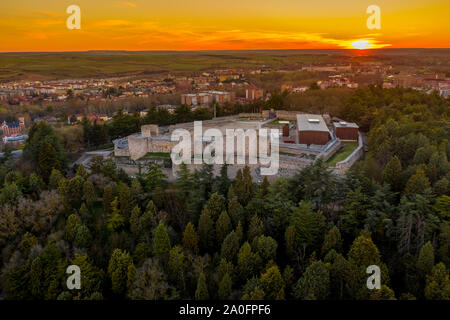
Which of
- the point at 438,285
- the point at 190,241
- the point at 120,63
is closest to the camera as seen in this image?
the point at 438,285

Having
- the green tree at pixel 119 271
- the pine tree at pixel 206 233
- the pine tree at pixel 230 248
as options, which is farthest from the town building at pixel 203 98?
the green tree at pixel 119 271

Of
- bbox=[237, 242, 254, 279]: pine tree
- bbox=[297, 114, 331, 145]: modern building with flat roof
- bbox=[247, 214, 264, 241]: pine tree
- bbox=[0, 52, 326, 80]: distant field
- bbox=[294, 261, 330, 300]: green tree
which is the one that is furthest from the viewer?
bbox=[0, 52, 326, 80]: distant field

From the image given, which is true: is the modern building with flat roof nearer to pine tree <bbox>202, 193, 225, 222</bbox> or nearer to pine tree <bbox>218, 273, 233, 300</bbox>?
pine tree <bbox>202, 193, 225, 222</bbox>

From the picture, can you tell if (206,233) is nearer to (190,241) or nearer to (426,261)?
(190,241)

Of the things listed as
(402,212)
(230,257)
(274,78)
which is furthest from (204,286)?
(274,78)

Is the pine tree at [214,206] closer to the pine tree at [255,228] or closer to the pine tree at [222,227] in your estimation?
the pine tree at [222,227]

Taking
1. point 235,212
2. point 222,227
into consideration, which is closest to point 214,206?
point 235,212

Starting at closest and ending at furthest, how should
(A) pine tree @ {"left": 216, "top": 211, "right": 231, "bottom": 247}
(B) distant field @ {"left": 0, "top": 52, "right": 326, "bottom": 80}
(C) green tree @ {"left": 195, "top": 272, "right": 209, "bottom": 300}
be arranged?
(C) green tree @ {"left": 195, "top": 272, "right": 209, "bottom": 300} → (A) pine tree @ {"left": 216, "top": 211, "right": 231, "bottom": 247} → (B) distant field @ {"left": 0, "top": 52, "right": 326, "bottom": 80}

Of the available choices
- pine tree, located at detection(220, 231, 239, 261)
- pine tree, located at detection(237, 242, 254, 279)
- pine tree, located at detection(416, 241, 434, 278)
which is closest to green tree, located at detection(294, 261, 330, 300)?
pine tree, located at detection(237, 242, 254, 279)

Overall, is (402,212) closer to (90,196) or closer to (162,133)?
(90,196)
